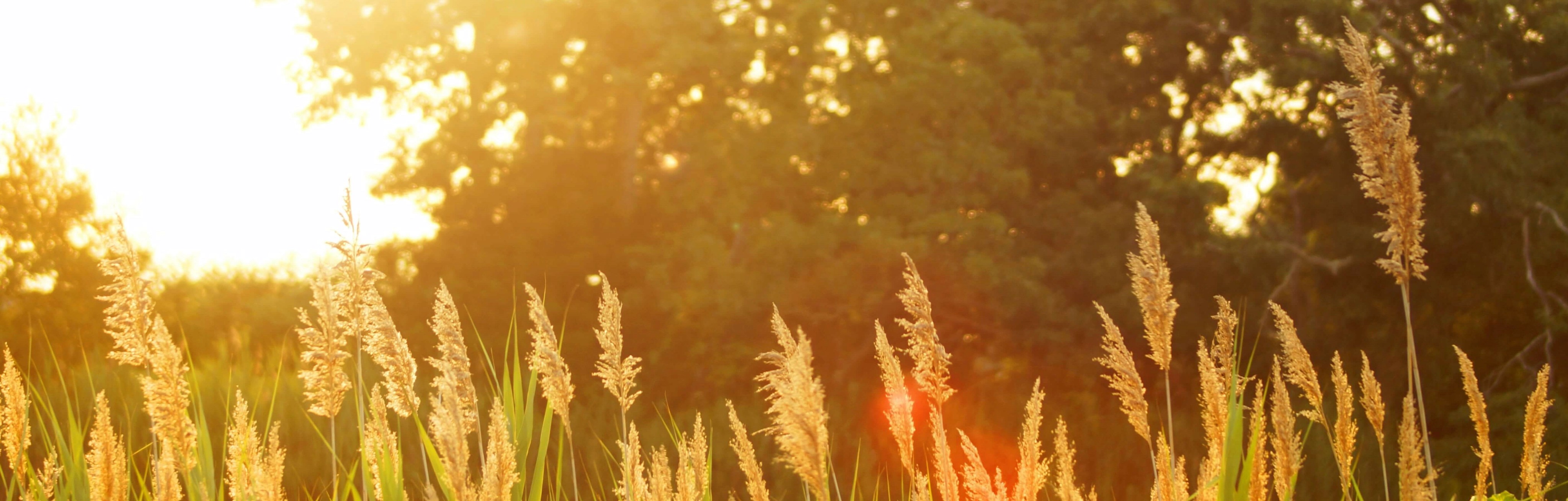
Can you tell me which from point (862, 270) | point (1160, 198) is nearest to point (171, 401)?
point (862, 270)

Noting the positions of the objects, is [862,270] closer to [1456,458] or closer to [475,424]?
[1456,458]

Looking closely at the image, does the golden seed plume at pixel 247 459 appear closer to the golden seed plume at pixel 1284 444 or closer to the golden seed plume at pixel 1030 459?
the golden seed plume at pixel 1030 459

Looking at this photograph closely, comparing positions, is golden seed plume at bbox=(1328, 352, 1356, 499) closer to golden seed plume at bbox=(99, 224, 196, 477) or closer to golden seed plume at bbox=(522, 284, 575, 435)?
golden seed plume at bbox=(522, 284, 575, 435)

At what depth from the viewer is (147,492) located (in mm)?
2621

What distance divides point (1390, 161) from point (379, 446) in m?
1.90

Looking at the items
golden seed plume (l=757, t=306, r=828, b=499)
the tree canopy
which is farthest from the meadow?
the tree canopy

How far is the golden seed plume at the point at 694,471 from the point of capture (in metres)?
2.13

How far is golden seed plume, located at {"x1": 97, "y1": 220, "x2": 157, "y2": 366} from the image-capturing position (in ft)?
5.94

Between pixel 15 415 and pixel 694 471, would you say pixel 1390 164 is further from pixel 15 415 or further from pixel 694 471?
pixel 15 415

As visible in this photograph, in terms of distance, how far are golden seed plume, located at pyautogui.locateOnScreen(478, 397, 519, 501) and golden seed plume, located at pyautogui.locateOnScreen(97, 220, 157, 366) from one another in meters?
0.55

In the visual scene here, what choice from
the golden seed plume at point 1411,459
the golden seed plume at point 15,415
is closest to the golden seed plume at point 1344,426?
the golden seed plume at point 1411,459

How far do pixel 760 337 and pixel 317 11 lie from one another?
20.5ft

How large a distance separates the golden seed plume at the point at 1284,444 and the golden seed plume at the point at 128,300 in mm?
1847

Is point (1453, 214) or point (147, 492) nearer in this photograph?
point (147, 492)
